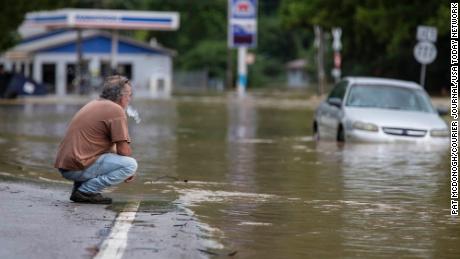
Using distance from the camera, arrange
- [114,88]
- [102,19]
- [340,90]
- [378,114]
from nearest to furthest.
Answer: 1. [114,88]
2. [378,114]
3. [340,90]
4. [102,19]

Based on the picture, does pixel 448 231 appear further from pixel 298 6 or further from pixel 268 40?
pixel 268 40

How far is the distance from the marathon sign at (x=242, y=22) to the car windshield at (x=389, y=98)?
45710 millimetres

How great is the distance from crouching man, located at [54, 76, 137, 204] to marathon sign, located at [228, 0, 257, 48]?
56.4m

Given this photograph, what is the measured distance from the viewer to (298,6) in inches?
2635

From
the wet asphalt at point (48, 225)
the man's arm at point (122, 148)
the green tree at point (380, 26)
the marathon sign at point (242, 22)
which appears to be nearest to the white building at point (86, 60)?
the marathon sign at point (242, 22)

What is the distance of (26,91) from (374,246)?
147ft

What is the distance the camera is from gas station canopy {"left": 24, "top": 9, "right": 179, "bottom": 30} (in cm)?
6606

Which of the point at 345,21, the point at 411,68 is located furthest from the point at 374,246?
the point at 411,68

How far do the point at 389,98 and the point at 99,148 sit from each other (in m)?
11.5

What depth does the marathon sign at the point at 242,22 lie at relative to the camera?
220ft

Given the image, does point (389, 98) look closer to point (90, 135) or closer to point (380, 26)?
point (90, 135)

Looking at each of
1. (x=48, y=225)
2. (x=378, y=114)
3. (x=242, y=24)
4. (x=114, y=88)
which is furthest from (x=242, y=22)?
(x=48, y=225)

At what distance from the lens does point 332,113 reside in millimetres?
21422

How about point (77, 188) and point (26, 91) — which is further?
point (26, 91)
